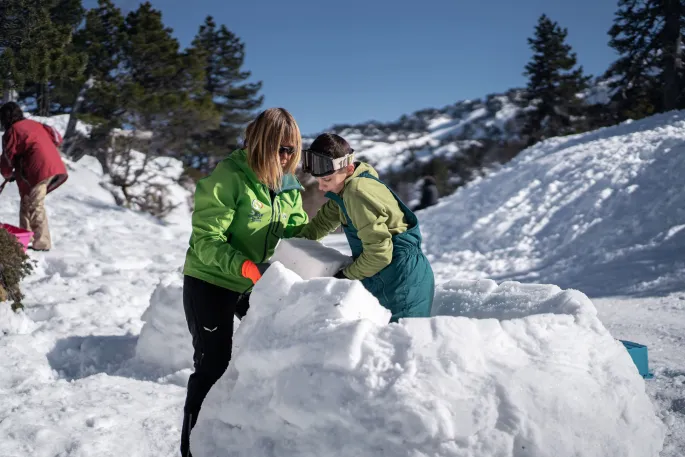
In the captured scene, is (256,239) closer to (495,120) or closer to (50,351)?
(50,351)

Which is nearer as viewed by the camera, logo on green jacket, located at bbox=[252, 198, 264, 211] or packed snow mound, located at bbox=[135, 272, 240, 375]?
logo on green jacket, located at bbox=[252, 198, 264, 211]

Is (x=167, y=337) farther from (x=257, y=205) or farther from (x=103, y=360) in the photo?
(x=257, y=205)

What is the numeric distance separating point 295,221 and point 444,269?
6200mm

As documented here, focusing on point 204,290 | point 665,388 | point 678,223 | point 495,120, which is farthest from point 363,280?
point 495,120

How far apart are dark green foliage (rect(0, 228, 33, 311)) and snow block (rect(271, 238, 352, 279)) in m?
3.77

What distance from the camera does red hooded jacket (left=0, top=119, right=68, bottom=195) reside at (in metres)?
6.70

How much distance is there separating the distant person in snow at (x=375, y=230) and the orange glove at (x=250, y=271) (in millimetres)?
394

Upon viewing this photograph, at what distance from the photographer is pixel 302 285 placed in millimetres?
2174

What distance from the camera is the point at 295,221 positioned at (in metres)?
2.84

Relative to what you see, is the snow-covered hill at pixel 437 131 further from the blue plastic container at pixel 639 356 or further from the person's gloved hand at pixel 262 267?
the person's gloved hand at pixel 262 267

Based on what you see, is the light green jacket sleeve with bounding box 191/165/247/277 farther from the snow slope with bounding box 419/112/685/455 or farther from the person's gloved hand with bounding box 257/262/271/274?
the snow slope with bounding box 419/112/685/455

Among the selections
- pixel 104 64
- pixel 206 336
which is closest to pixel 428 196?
pixel 104 64

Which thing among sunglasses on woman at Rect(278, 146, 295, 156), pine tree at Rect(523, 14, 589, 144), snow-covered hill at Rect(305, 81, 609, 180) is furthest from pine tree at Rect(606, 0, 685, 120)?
snow-covered hill at Rect(305, 81, 609, 180)

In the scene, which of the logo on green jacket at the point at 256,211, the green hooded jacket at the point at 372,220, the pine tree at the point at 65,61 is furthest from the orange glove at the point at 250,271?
the pine tree at the point at 65,61
